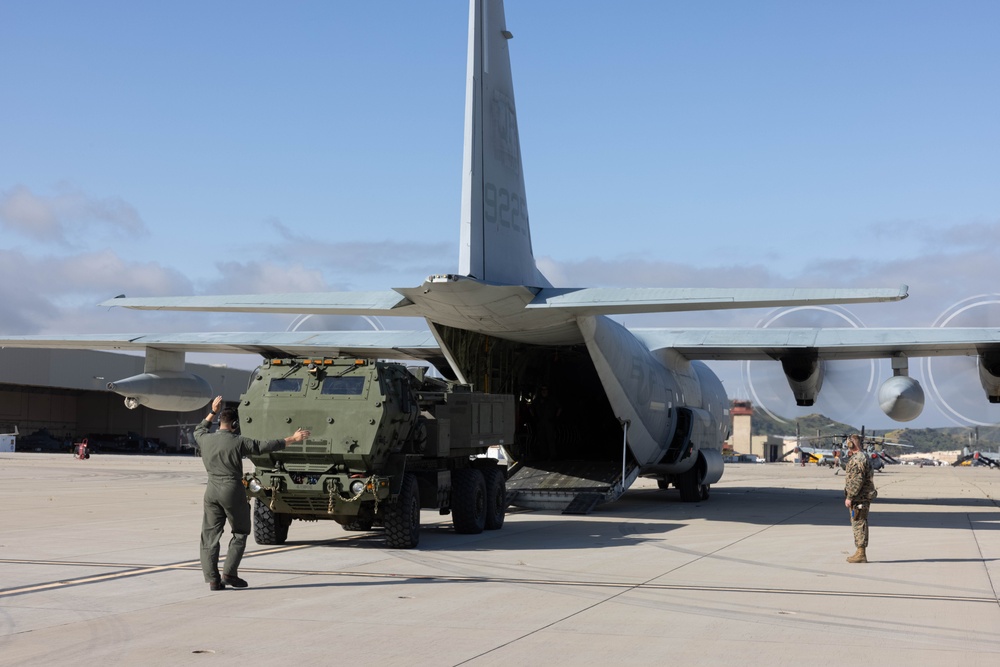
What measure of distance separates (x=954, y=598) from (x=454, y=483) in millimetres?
6796

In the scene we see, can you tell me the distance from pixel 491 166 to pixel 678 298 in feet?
13.1

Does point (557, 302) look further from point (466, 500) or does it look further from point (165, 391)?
point (165, 391)

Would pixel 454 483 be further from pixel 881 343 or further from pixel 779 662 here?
pixel 881 343

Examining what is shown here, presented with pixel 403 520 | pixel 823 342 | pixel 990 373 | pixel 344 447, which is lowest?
pixel 403 520

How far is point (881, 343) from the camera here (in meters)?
19.3

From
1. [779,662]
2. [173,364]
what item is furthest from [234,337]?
[779,662]

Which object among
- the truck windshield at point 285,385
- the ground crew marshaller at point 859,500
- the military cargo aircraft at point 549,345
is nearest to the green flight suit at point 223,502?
the truck windshield at point 285,385

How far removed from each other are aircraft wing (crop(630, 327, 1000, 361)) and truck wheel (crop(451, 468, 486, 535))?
28.6 feet

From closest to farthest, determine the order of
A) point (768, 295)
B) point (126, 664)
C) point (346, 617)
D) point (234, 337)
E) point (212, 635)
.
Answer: point (126, 664) < point (212, 635) < point (346, 617) < point (768, 295) < point (234, 337)

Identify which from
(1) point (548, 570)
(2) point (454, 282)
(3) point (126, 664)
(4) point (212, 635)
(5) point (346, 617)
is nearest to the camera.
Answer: (3) point (126, 664)

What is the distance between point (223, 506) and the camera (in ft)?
28.6

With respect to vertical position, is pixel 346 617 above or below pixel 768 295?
below

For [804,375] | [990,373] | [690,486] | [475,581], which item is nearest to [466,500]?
[475,581]

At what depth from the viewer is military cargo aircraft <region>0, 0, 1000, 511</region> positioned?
555 inches
